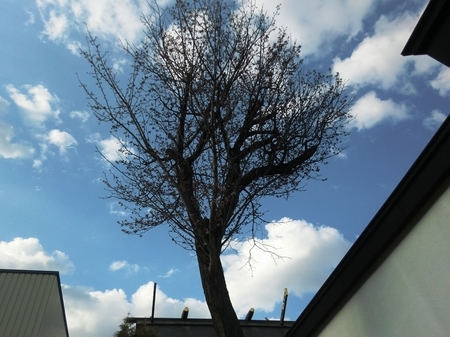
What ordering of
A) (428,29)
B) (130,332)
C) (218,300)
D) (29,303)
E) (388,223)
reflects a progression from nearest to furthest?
1. (428,29)
2. (388,223)
3. (218,300)
4. (130,332)
5. (29,303)

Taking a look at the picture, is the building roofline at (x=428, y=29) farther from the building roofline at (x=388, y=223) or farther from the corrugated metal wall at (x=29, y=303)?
the corrugated metal wall at (x=29, y=303)

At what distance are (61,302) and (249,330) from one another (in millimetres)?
7653

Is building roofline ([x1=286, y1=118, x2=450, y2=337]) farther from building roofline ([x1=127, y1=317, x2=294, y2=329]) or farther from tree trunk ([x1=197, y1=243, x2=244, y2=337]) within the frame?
building roofline ([x1=127, y1=317, x2=294, y2=329])

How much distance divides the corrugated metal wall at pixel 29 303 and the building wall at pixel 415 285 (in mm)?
10549

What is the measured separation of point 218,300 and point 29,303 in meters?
9.07

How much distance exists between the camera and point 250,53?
289 inches

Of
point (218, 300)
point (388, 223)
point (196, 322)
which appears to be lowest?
point (388, 223)

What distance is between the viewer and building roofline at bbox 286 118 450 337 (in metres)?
3.20

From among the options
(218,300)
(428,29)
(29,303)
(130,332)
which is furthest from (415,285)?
(29,303)

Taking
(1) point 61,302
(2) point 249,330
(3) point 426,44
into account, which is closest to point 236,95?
(3) point 426,44

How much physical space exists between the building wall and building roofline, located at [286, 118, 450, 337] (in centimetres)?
8

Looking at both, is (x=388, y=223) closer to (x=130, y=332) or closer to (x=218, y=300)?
(x=218, y=300)

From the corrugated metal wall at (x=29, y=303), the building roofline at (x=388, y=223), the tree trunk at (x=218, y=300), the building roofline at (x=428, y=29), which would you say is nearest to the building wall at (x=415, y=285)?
the building roofline at (x=388, y=223)

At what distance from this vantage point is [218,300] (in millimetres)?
5602
